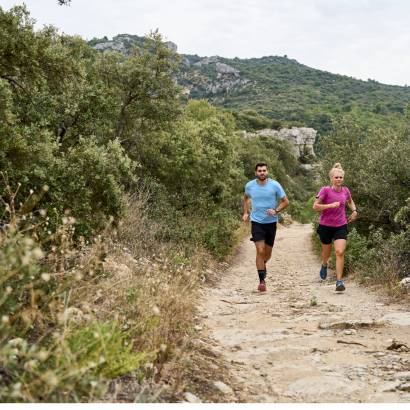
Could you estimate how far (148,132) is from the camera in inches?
619

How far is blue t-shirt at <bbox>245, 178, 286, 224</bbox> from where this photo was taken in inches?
368

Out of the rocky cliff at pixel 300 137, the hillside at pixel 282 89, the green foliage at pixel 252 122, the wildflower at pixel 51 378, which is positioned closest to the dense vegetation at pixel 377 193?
the wildflower at pixel 51 378

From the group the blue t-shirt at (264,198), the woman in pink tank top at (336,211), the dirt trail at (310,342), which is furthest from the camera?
the blue t-shirt at (264,198)

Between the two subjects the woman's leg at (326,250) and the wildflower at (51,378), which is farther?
the woman's leg at (326,250)

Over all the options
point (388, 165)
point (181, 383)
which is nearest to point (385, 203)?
point (388, 165)

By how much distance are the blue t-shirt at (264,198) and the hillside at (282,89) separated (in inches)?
2841

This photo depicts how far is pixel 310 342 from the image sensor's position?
18.5 feet

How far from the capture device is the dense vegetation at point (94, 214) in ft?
10.4

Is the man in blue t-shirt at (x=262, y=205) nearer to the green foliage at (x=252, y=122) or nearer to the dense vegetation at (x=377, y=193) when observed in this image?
the dense vegetation at (x=377, y=193)

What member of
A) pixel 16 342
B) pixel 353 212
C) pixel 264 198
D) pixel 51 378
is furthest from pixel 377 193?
pixel 51 378

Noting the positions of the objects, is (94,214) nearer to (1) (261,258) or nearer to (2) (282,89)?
(1) (261,258)

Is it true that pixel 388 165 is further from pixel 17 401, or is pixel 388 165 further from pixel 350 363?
→ pixel 17 401

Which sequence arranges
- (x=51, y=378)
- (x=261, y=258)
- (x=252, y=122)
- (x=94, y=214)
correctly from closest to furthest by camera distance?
(x=51, y=378), (x=94, y=214), (x=261, y=258), (x=252, y=122)

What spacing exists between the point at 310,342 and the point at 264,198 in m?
4.09
